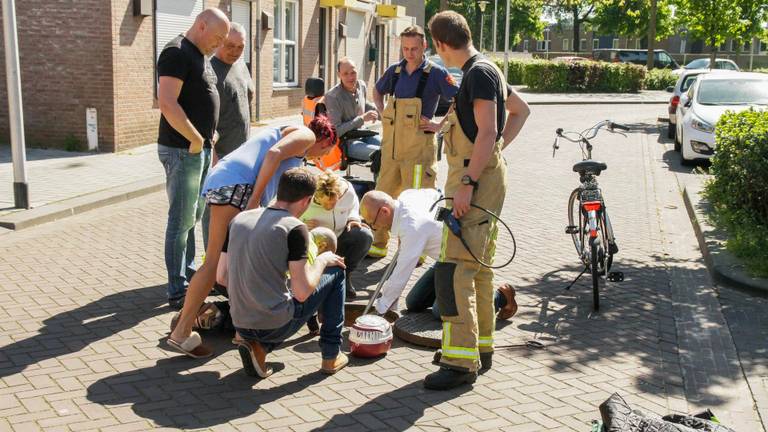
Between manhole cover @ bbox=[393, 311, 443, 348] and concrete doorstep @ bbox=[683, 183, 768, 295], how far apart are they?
9.02ft

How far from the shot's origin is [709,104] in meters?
15.9

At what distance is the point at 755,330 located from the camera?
20.8 ft

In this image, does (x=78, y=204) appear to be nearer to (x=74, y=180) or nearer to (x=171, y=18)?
(x=74, y=180)

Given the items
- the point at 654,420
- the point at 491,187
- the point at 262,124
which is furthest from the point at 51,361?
the point at 262,124

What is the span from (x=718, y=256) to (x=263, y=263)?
4925 millimetres

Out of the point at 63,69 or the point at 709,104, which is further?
the point at 709,104

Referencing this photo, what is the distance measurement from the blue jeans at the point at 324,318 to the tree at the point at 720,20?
2384 cm

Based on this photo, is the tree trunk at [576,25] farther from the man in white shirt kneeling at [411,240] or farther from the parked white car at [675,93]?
the man in white shirt kneeling at [411,240]

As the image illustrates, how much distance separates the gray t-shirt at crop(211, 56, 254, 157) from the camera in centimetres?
686

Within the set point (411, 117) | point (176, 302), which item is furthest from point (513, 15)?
point (176, 302)

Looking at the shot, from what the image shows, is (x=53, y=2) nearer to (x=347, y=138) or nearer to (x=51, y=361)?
(x=347, y=138)

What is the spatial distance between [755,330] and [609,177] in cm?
734

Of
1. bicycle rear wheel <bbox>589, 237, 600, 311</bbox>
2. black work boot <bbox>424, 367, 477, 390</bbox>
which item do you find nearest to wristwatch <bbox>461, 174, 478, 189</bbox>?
black work boot <bbox>424, 367, 477, 390</bbox>

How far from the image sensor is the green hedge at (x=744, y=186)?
804 cm
